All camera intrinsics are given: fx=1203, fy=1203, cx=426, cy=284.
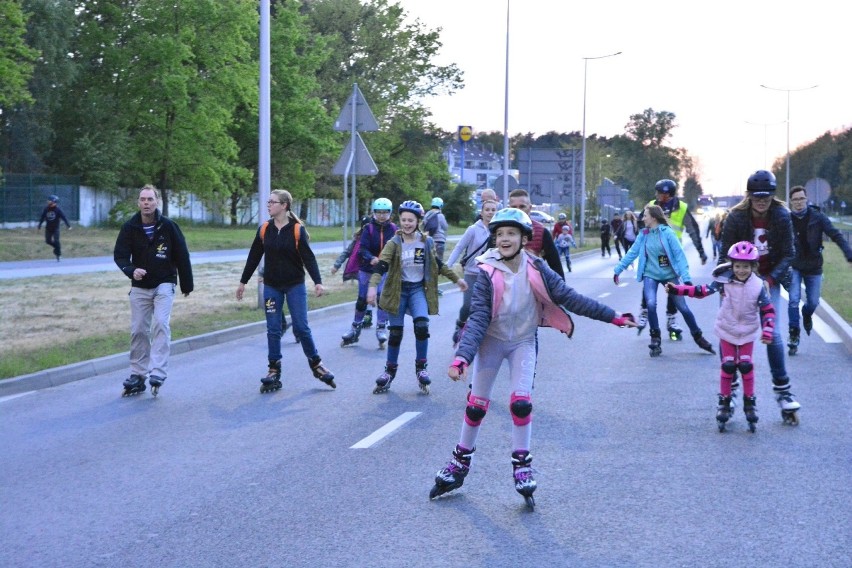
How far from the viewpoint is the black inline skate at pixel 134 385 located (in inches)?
421

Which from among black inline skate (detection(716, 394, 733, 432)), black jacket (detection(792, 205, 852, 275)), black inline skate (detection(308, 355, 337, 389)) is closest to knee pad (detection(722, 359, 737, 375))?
black inline skate (detection(716, 394, 733, 432))

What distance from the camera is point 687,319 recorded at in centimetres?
1373

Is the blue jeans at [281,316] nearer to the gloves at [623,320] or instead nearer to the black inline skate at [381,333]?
the black inline skate at [381,333]

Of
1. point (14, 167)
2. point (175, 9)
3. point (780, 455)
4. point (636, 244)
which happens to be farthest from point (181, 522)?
point (14, 167)

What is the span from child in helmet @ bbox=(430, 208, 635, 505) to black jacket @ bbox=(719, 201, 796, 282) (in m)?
3.11

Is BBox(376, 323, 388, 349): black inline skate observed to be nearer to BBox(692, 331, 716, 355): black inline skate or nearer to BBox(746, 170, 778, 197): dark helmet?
BBox(692, 331, 716, 355): black inline skate

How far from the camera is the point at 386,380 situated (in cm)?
1060

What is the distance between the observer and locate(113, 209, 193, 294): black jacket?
10852 mm

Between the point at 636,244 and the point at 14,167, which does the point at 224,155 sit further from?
the point at 636,244

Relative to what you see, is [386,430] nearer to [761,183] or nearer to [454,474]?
[454,474]

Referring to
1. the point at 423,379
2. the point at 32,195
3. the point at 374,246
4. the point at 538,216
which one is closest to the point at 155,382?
the point at 423,379

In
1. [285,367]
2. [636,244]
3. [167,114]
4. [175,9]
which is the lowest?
[285,367]

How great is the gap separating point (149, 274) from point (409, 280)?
2357mm

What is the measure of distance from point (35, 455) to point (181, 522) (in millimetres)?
2399
